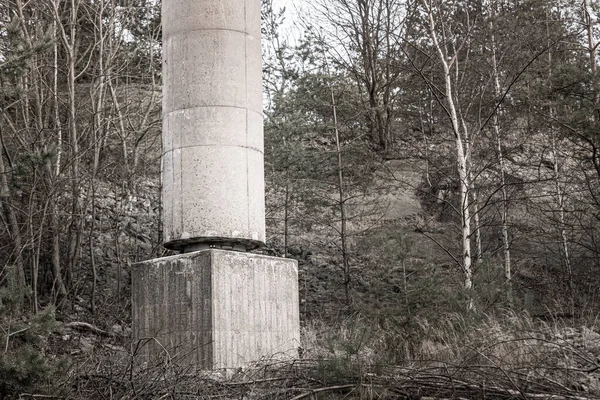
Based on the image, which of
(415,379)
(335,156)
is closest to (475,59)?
(335,156)

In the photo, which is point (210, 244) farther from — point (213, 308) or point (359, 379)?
point (359, 379)

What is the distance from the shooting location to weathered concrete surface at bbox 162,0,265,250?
8.09 m

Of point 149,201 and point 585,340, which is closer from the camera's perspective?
point 585,340

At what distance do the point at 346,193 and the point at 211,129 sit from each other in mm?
15473

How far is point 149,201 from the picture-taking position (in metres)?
21.2

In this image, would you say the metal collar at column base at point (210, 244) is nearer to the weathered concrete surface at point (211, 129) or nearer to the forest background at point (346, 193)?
the weathered concrete surface at point (211, 129)

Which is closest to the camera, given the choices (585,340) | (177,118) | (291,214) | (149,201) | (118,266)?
(585,340)

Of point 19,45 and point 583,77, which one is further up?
point 583,77

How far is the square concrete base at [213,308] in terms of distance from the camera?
765cm

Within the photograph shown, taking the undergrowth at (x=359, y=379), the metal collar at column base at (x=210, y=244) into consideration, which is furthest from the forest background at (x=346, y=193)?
the metal collar at column base at (x=210, y=244)

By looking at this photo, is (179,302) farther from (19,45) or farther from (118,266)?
(118,266)

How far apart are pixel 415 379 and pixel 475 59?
19.5m

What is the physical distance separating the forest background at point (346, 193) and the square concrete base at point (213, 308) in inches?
24.3

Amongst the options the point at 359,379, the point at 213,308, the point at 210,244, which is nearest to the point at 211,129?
the point at 210,244
